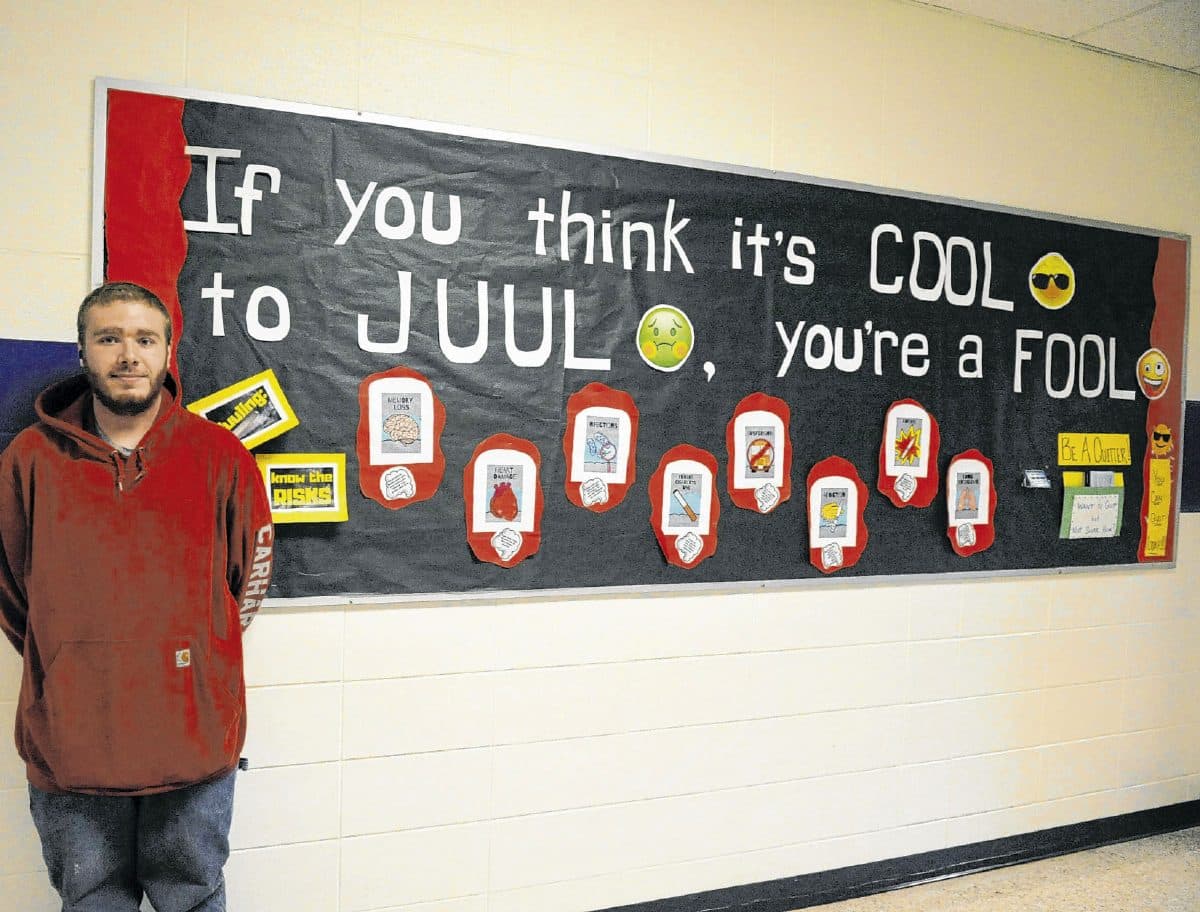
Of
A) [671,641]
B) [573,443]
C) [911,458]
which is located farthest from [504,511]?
[911,458]

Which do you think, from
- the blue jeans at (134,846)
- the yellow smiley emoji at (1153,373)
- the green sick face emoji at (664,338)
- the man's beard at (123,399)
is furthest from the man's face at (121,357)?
the yellow smiley emoji at (1153,373)

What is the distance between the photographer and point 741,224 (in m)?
2.75

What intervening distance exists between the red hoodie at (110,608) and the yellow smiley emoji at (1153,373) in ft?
10.0

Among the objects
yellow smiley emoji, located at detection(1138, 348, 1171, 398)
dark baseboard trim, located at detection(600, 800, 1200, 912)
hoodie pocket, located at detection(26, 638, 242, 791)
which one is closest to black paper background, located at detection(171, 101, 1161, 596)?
yellow smiley emoji, located at detection(1138, 348, 1171, 398)

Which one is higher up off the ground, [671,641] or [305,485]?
[305,485]

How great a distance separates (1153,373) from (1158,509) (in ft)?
1.57

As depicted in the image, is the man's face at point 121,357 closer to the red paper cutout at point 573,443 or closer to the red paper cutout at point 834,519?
the red paper cutout at point 573,443

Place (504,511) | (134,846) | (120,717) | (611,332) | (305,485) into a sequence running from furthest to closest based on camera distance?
(611,332) < (504,511) < (305,485) < (134,846) < (120,717)

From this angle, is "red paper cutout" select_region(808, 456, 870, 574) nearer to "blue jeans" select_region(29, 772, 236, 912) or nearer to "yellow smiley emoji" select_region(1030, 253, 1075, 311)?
"yellow smiley emoji" select_region(1030, 253, 1075, 311)

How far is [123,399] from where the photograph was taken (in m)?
1.90

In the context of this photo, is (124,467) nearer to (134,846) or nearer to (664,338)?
(134,846)

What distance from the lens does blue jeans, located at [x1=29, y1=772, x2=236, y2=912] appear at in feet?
6.21

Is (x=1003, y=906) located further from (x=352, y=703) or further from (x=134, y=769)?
(x=134, y=769)

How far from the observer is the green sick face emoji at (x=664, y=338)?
104 inches
